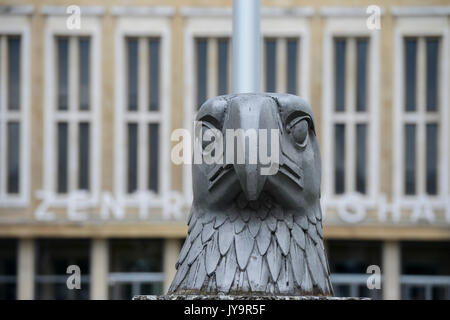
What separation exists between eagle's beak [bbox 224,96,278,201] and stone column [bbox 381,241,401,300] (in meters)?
29.5

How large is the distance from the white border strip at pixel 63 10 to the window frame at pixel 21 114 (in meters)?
0.75

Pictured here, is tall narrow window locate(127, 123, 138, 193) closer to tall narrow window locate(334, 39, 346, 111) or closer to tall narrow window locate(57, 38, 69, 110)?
tall narrow window locate(57, 38, 69, 110)

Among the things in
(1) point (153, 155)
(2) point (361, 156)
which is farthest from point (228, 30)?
(2) point (361, 156)

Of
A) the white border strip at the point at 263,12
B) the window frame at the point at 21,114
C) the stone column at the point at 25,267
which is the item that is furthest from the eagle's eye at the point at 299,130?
the stone column at the point at 25,267

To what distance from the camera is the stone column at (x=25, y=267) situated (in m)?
34.8

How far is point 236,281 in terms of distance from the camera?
5.80 meters

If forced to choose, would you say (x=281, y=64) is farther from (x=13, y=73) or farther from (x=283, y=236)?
(x=283, y=236)

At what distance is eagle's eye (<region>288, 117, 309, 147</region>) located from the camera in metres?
6.06

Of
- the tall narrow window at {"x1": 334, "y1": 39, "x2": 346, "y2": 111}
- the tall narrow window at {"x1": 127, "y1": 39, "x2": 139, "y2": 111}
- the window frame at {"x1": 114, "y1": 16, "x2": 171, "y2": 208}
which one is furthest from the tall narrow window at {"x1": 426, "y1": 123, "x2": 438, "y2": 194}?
the tall narrow window at {"x1": 127, "y1": 39, "x2": 139, "y2": 111}

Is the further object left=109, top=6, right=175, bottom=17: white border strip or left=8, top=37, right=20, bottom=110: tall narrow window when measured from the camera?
left=8, top=37, right=20, bottom=110: tall narrow window

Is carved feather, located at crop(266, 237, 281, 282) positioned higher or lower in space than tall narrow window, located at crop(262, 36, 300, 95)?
lower

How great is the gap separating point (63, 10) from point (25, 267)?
8509 mm

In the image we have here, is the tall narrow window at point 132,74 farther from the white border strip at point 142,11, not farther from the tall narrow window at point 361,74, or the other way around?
the tall narrow window at point 361,74

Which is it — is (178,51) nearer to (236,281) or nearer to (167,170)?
(167,170)
